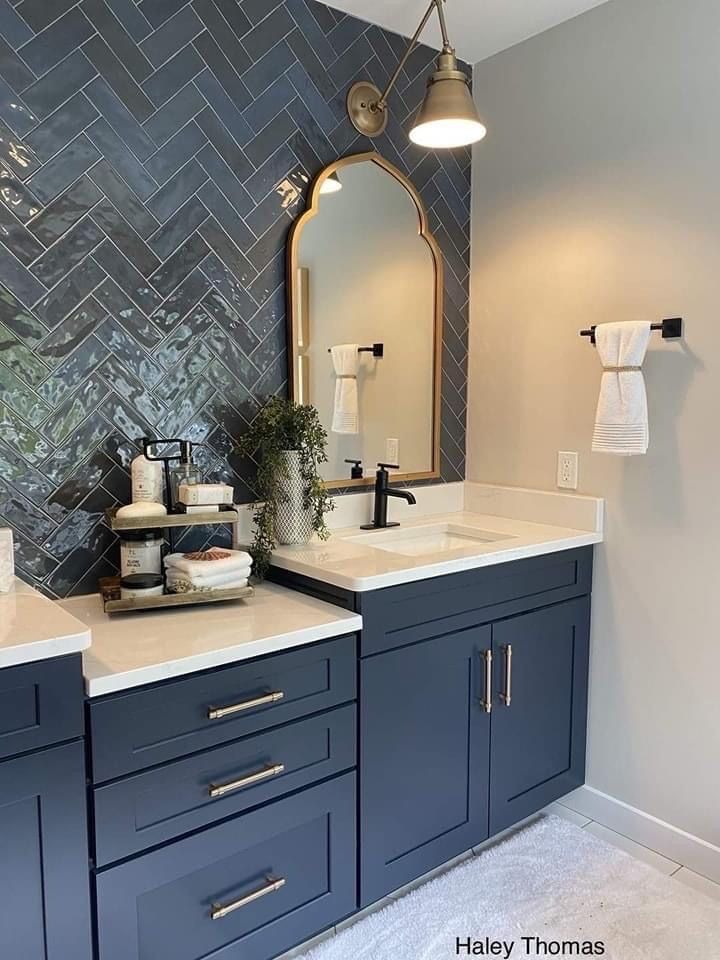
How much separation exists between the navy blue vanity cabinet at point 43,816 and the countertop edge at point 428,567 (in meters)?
0.66

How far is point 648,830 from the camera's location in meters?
2.20

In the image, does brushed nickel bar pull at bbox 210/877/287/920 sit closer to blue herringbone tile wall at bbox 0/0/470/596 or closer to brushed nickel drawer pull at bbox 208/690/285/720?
brushed nickel drawer pull at bbox 208/690/285/720

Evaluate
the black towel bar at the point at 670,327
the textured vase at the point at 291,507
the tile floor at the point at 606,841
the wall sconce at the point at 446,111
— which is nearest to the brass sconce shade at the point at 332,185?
the wall sconce at the point at 446,111

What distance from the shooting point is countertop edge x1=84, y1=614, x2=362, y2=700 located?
1.34 metres

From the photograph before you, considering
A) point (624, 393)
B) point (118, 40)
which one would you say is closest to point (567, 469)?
point (624, 393)

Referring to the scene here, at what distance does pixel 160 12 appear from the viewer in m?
1.87

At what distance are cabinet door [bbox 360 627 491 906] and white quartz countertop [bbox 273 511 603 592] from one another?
19 cm

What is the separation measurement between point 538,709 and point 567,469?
0.76 m

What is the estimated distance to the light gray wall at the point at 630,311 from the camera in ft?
6.59

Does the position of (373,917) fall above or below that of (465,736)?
below

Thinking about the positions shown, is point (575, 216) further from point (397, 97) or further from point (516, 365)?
point (397, 97)

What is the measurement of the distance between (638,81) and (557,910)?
2.32 m

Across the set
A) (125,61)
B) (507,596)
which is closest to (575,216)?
(507,596)

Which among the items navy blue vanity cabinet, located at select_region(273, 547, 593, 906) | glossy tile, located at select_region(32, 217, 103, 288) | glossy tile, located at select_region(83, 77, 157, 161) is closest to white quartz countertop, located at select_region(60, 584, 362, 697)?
navy blue vanity cabinet, located at select_region(273, 547, 593, 906)
